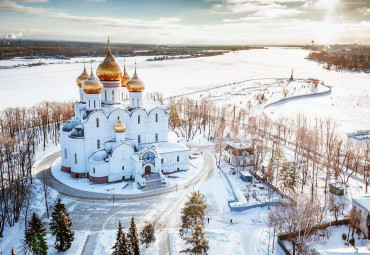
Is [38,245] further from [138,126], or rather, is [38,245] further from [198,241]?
[138,126]

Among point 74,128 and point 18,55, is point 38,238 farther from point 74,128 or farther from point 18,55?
point 18,55

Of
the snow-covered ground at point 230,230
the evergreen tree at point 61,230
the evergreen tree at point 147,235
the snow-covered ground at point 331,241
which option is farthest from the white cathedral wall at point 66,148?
the snow-covered ground at point 331,241

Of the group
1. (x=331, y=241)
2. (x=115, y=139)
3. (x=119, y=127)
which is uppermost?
(x=119, y=127)

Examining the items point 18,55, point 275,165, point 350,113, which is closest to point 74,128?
point 275,165

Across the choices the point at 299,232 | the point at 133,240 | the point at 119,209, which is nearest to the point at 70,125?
the point at 119,209

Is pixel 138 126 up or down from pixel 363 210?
up

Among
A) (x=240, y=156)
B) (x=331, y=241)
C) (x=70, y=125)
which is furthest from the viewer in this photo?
(x=240, y=156)

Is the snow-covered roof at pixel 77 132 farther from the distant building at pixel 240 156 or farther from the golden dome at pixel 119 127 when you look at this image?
the distant building at pixel 240 156
